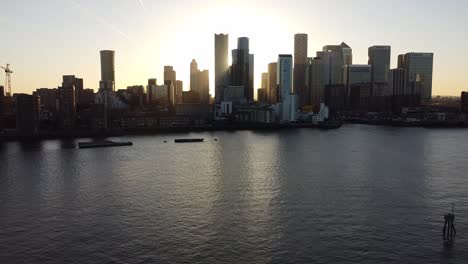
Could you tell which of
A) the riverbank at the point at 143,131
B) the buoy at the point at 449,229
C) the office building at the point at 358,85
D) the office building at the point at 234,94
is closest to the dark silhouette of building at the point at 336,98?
the office building at the point at 358,85

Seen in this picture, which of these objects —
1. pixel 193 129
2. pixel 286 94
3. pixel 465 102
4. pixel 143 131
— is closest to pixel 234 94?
pixel 286 94

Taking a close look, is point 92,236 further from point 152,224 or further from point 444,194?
point 444,194

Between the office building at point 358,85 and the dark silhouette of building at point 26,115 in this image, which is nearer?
the dark silhouette of building at point 26,115

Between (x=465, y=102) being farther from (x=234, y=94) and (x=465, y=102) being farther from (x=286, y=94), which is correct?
(x=234, y=94)

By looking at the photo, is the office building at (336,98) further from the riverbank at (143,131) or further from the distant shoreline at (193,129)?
the riverbank at (143,131)

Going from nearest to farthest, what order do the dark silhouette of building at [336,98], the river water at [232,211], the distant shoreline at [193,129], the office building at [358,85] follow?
the river water at [232,211]
the distant shoreline at [193,129]
the dark silhouette of building at [336,98]
the office building at [358,85]

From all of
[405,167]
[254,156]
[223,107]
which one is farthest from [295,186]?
[223,107]

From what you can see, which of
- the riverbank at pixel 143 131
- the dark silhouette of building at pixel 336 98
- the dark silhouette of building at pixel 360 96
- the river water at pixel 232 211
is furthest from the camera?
the dark silhouette of building at pixel 360 96
